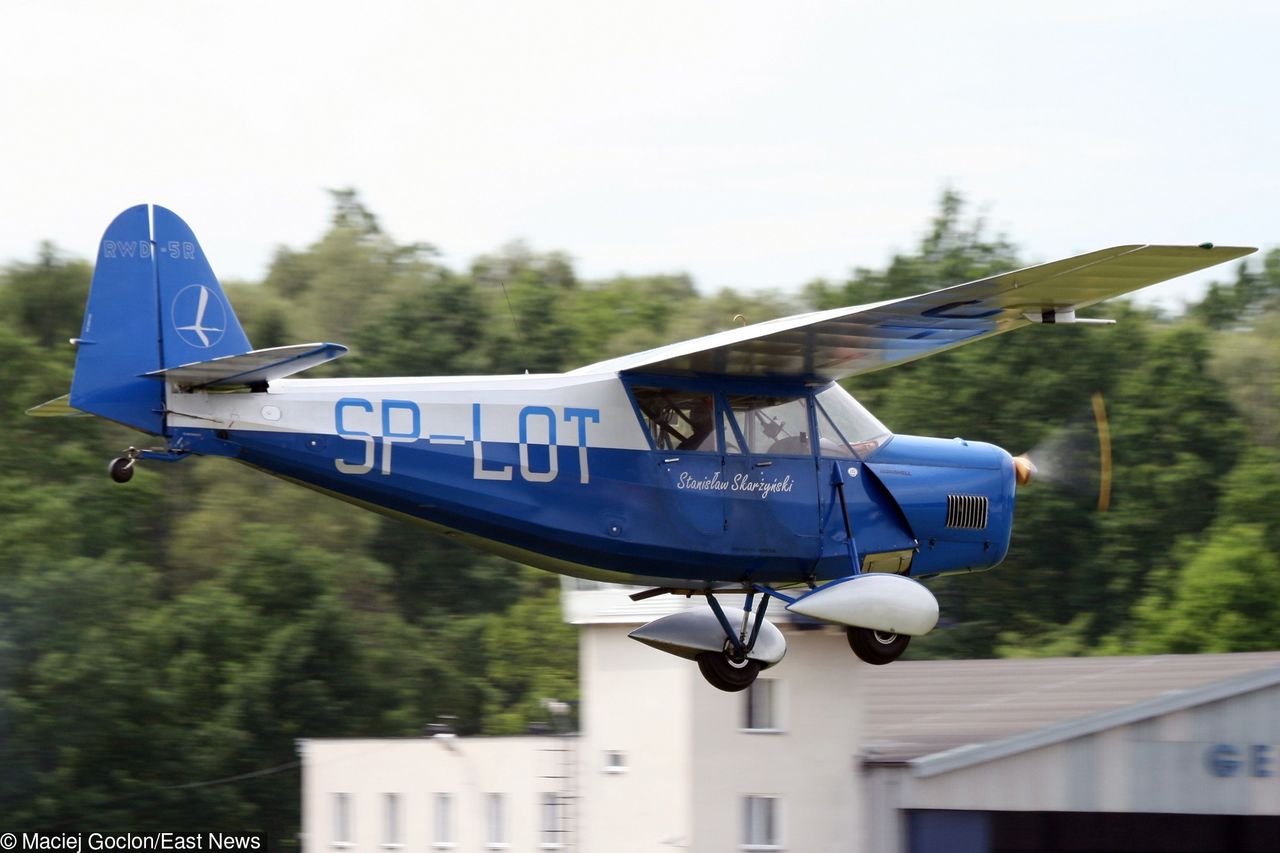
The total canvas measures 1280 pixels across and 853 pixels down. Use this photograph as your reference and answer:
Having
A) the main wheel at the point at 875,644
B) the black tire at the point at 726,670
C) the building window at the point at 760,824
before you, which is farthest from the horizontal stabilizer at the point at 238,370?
the building window at the point at 760,824

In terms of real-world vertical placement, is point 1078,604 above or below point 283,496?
below

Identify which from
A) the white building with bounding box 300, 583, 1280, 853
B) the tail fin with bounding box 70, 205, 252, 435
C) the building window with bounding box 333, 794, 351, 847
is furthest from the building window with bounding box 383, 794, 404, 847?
the tail fin with bounding box 70, 205, 252, 435

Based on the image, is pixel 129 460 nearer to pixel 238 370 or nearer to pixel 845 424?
pixel 238 370

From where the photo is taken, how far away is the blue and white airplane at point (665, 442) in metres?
12.6

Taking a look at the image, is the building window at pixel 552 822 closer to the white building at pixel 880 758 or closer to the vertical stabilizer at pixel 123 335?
the white building at pixel 880 758

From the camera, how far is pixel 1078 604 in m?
50.2

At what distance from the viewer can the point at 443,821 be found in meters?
30.2

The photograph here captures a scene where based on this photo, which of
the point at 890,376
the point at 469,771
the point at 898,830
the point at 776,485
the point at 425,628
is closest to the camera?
the point at 776,485

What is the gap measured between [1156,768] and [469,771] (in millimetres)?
14801

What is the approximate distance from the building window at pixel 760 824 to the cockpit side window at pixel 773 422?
7937mm

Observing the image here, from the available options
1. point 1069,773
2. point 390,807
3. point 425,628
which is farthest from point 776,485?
point 425,628

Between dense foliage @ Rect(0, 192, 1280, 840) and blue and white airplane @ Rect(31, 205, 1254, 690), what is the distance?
30.0 m

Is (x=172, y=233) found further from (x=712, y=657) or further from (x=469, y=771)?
(x=469, y=771)

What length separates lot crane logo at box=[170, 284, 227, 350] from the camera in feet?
42.1
